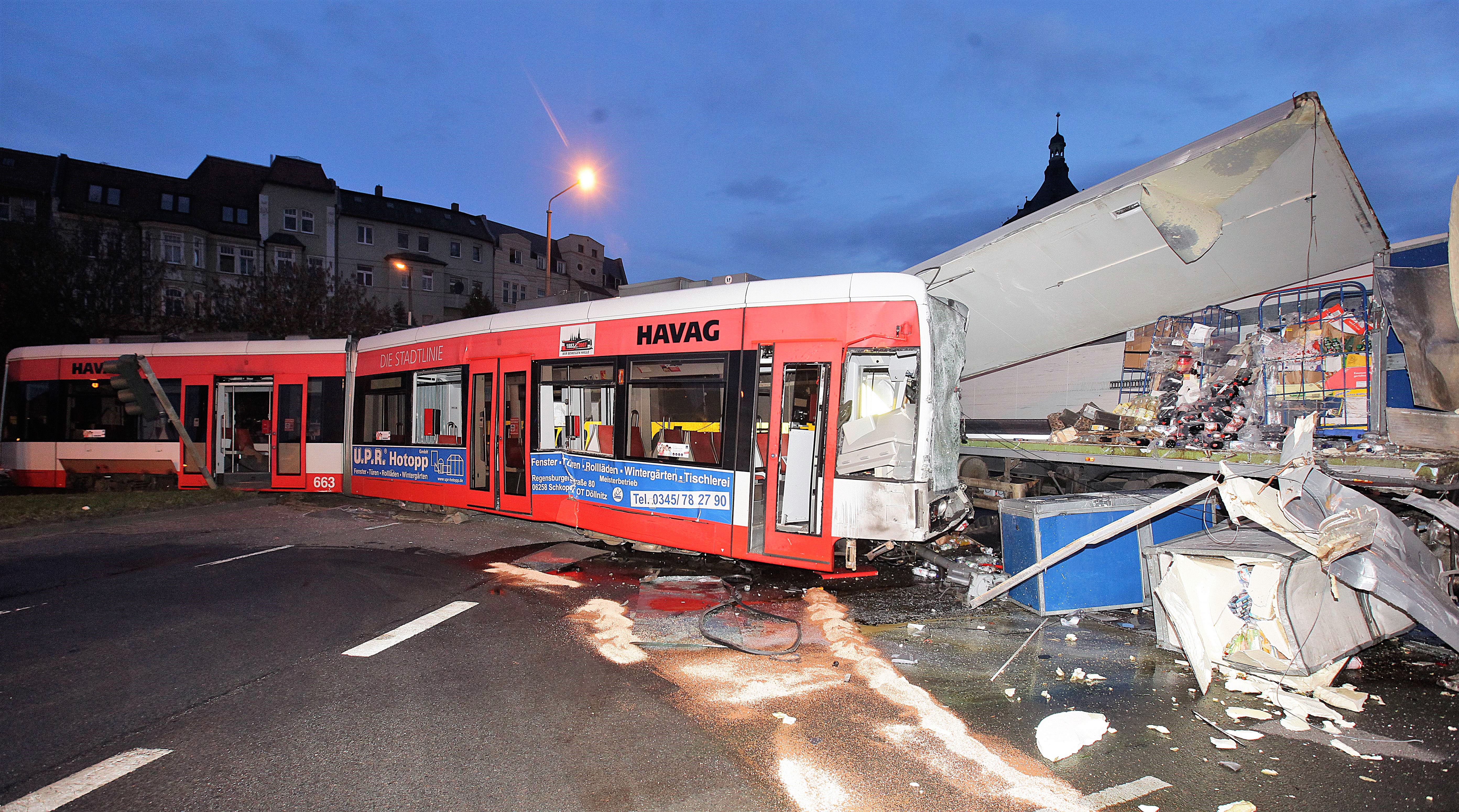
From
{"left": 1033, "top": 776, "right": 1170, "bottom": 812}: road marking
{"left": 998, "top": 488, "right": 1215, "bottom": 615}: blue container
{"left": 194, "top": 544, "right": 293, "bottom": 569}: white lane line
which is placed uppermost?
{"left": 998, "top": 488, "right": 1215, "bottom": 615}: blue container

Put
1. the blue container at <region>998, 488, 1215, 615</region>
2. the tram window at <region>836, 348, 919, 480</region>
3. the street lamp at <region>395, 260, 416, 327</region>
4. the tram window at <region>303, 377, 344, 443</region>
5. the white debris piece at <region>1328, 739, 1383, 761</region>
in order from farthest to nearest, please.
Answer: the street lamp at <region>395, 260, 416, 327</region> < the tram window at <region>303, 377, 344, 443</region> < the tram window at <region>836, 348, 919, 480</region> < the blue container at <region>998, 488, 1215, 615</region> < the white debris piece at <region>1328, 739, 1383, 761</region>

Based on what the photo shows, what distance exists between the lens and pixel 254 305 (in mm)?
26547

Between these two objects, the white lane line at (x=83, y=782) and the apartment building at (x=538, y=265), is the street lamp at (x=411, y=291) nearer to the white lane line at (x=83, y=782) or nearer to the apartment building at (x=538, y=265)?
the apartment building at (x=538, y=265)

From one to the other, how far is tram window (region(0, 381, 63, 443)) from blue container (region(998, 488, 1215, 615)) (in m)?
18.5

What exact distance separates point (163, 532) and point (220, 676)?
680 centimetres

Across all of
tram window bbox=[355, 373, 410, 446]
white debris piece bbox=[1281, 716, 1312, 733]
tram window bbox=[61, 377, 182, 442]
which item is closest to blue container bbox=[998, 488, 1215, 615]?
white debris piece bbox=[1281, 716, 1312, 733]

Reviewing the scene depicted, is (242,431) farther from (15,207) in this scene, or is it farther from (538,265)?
(538,265)

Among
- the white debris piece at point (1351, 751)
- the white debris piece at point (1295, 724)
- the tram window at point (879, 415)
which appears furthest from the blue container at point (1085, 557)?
the white debris piece at point (1351, 751)

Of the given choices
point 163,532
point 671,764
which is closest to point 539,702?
point 671,764

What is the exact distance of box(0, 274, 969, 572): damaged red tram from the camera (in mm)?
6320

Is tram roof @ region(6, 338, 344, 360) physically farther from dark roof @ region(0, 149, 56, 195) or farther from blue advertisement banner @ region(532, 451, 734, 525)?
dark roof @ region(0, 149, 56, 195)

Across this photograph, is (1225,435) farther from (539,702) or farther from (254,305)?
(254,305)

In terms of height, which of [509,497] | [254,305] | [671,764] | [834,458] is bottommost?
[671,764]

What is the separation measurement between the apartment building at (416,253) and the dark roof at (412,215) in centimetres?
5
